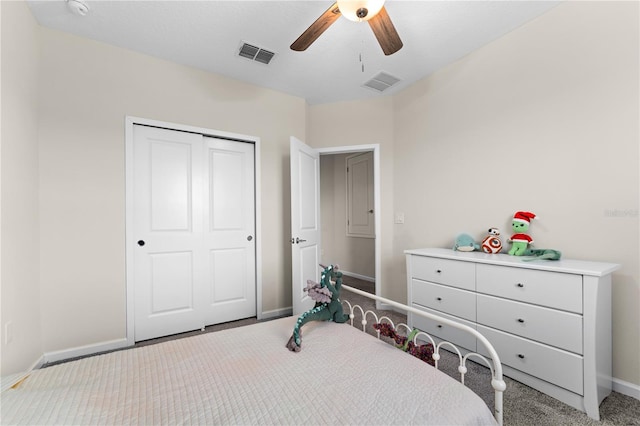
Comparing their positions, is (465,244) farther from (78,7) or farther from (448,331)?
(78,7)

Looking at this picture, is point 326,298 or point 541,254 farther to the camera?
point 541,254

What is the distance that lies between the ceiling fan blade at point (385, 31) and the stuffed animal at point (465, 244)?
1.68m

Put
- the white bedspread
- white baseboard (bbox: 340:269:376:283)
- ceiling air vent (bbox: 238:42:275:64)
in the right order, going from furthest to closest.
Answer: white baseboard (bbox: 340:269:376:283) → ceiling air vent (bbox: 238:42:275:64) → the white bedspread

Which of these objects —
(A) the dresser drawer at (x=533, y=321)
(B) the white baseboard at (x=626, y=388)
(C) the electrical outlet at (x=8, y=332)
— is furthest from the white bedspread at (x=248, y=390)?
(B) the white baseboard at (x=626, y=388)

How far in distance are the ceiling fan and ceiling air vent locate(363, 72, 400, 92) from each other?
3.65ft

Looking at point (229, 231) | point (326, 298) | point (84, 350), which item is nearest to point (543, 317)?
point (326, 298)

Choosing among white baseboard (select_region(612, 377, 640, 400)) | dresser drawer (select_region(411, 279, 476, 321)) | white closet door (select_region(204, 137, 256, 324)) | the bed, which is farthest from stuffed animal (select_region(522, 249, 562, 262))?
white closet door (select_region(204, 137, 256, 324))

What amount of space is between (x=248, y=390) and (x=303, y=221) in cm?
222

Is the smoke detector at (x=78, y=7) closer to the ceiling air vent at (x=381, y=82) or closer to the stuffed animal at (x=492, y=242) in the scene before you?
the ceiling air vent at (x=381, y=82)

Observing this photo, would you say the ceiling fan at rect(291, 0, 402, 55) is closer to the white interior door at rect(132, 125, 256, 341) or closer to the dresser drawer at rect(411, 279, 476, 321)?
the white interior door at rect(132, 125, 256, 341)

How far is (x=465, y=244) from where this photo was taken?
8.27ft

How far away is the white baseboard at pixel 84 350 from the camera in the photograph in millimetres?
2205

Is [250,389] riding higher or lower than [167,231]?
lower

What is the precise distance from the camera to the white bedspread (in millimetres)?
812
